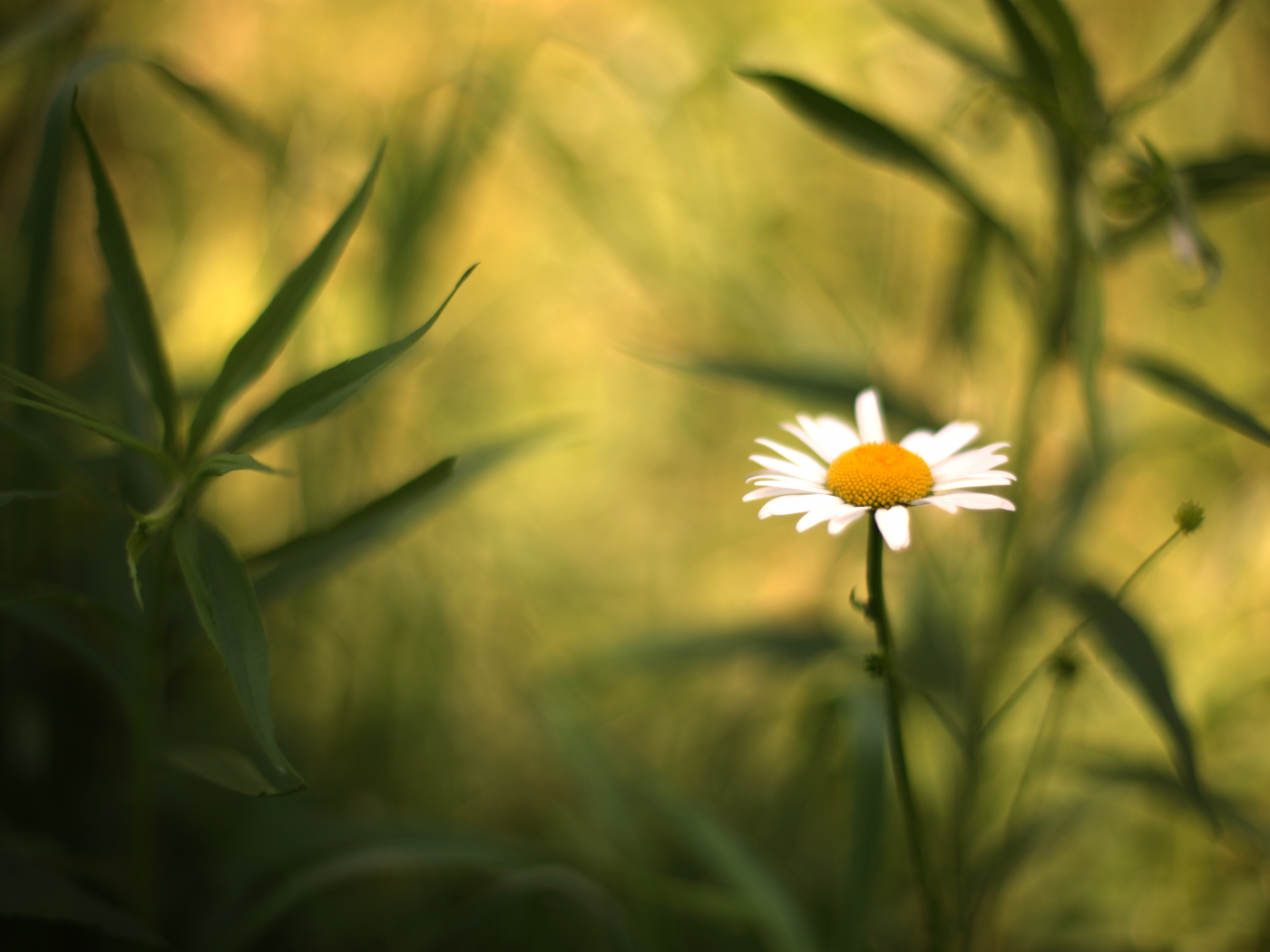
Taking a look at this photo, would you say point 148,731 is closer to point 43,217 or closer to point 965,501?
point 43,217

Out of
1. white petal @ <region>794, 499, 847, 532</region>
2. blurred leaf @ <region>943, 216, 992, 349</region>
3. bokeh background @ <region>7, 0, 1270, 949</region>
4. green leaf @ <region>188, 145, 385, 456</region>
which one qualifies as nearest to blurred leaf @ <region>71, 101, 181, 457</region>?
green leaf @ <region>188, 145, 385, 456</region>

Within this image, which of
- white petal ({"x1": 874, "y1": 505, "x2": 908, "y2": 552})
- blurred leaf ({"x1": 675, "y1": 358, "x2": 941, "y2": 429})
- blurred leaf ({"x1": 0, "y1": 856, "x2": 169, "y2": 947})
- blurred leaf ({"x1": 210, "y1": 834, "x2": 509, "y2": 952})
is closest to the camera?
white petal ({"x1": 874, "y1": 505, "x2": 908, "y2": 552})

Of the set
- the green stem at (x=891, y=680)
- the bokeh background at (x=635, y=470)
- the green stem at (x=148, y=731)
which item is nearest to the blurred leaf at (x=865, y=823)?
the bokeh background at (x=635, y=470)

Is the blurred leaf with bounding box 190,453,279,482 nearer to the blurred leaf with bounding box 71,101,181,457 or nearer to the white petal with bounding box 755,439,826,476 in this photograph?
the blurred leaf with bounding box 71,101,181,457

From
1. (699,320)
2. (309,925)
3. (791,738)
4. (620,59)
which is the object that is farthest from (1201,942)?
(620,59)

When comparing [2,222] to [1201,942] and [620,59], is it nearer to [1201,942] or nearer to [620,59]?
[620,59]
